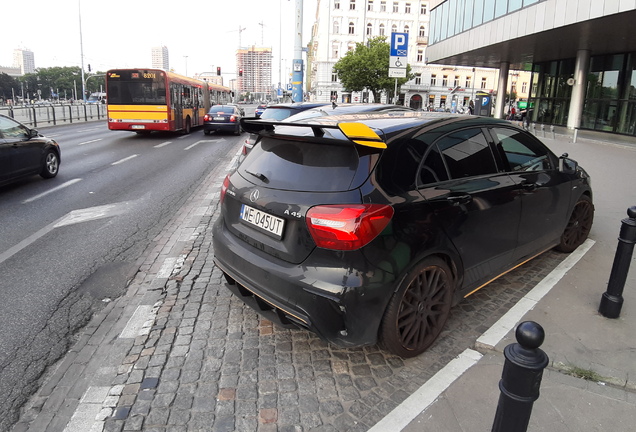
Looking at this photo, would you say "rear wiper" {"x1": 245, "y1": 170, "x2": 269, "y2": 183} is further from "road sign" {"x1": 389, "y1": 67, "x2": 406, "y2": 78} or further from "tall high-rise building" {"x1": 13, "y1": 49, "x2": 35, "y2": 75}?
"tall high-rise building" {"x1": 13, "y1": 49, "x2": 35, "y2": 75}

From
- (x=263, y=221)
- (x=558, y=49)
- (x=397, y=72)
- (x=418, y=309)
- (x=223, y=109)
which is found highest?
(x=558, y=49)

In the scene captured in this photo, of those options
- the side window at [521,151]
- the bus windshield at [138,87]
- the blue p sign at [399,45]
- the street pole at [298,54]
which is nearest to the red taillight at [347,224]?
the side window at [521,151]

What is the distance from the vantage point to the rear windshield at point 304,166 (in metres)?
2.96

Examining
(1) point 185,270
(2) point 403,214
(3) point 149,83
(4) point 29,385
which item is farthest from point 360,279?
(3) point 149,83

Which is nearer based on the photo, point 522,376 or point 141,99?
point 522,376

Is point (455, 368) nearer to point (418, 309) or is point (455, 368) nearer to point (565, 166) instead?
point (418, 309)

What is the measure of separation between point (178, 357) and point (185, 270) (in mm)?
1760

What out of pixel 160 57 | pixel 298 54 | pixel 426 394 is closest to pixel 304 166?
pixel 426 394

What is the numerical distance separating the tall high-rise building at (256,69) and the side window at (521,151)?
11860cm

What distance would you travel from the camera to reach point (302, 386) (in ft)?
9.80

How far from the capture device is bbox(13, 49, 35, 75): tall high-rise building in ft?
416

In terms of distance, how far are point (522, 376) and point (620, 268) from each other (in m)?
2.63

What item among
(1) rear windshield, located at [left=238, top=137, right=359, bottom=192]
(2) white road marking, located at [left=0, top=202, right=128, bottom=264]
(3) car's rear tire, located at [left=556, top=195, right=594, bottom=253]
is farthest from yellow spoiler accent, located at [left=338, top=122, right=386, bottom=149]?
(2) white road marking, located at [left=0, top=202, right=128, bottom=264]

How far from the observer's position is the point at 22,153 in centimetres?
887
